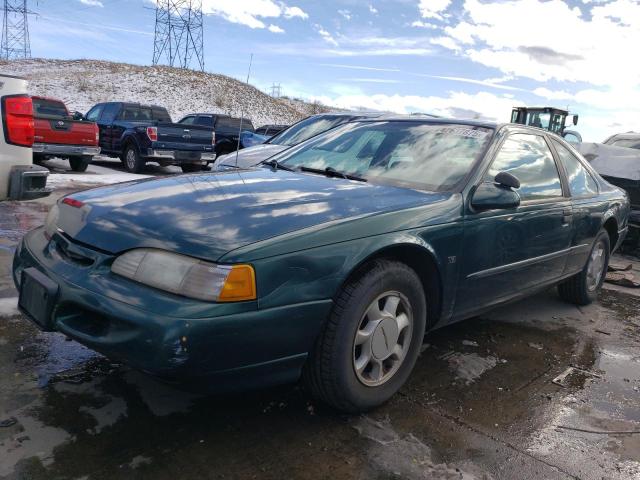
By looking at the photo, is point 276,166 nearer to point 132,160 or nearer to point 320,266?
point 320,266

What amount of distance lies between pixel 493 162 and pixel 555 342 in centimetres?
157

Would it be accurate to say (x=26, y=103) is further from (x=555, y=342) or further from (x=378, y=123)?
(x=555, y=342)

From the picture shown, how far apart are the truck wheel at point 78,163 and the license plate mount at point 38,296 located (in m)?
10.0

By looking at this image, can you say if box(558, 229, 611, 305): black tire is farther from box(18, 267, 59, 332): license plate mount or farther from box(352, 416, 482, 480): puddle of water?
box(18, 267, 59, 332): license plate mount

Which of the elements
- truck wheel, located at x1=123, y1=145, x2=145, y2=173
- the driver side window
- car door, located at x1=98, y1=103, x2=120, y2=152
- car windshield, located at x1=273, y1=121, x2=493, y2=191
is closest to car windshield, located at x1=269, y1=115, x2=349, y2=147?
car windshield, located at x1=273, y1=121, x2=493, y2=191

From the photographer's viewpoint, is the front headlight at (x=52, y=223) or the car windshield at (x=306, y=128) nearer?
the front headlight at (x=52, y=223)

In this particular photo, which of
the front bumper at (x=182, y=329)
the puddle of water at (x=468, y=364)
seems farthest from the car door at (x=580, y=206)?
the front bumper at (x=182, y=329)

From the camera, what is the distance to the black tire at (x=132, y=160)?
1277 cm

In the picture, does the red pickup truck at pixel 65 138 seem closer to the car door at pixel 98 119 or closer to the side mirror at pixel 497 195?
the car door at pixel 98 119

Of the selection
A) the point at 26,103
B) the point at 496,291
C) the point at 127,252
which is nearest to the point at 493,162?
the point at 496,291

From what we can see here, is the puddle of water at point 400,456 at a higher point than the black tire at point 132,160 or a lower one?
lower

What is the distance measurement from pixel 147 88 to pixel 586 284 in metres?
38.5

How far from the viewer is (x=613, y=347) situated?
414 centimetres

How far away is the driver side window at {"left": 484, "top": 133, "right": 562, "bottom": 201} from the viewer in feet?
11.7
